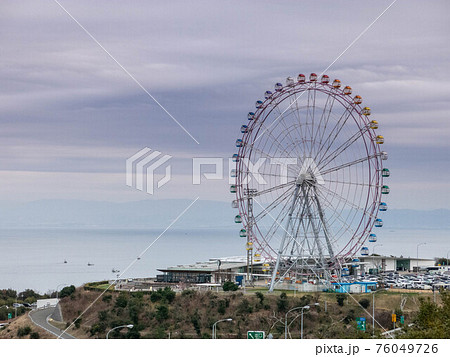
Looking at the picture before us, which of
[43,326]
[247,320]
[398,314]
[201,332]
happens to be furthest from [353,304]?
[43,326]

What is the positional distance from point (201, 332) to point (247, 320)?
3.75 m

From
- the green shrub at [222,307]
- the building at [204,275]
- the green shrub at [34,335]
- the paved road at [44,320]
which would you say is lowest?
the green shrub at [34,335]

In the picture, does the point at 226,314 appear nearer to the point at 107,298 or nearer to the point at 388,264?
the point at 107,298

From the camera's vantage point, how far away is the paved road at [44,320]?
59331 mm

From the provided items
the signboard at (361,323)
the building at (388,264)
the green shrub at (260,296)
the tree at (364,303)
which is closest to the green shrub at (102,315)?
the green shrub at (260,296)

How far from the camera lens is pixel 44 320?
219 ft

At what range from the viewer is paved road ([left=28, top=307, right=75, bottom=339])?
5933cm

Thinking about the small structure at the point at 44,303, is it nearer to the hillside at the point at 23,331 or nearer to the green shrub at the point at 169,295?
the hillside at the point at 23,331

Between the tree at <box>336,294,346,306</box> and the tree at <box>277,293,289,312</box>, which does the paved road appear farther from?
the tree at <box>336,294,346,306</box>

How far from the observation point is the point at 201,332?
178 feet

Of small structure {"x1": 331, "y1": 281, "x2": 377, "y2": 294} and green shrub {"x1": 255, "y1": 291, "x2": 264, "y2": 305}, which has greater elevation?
small structure {"x1": 331, "y1": 281, "x2": 377, "y2": 294}

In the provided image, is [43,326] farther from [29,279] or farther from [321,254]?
[29,279]

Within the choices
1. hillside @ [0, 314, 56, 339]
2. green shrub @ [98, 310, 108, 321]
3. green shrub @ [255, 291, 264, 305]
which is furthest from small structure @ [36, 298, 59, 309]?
green shrub @ [255, 291, 264, 305]

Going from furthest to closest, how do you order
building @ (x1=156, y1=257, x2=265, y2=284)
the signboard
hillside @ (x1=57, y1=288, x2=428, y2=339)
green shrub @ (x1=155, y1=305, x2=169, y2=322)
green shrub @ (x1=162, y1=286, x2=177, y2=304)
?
building @ (x1=156, y1=257, x2=265, y2=284) < green shrub @ (x1=162, y1=286, x2=177, y2=304) < green shrub @ (x1=155, y1=305, x2=169, y2=322) < hillside @ (x1=57, y1=288, x2=428, y2=339) < the signboard
